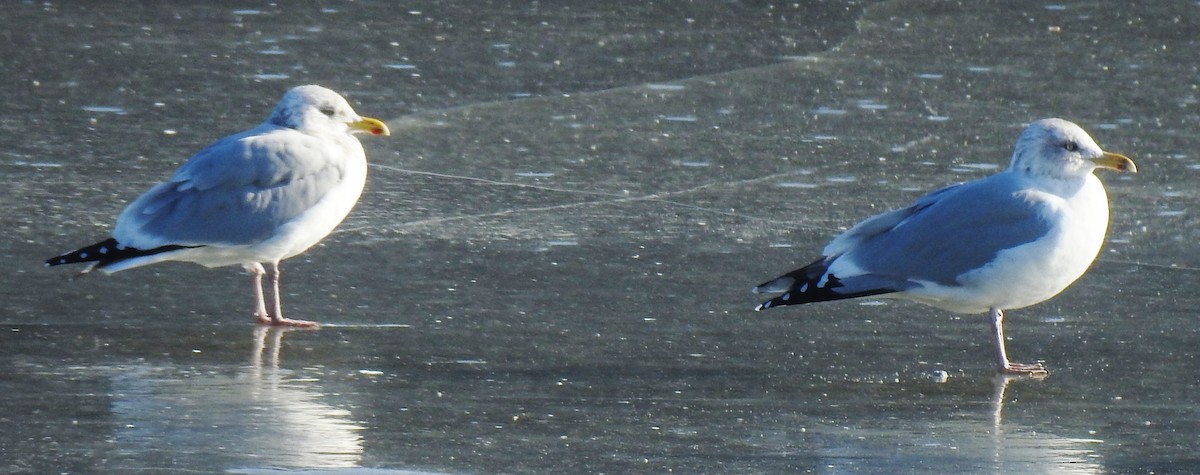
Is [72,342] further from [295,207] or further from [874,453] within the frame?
[874,453]

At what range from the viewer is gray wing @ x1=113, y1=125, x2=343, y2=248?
20.4 ft

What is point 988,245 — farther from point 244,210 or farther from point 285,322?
point 244,210

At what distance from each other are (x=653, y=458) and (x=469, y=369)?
3.61ft

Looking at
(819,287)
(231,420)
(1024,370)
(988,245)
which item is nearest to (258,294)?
(231,420)

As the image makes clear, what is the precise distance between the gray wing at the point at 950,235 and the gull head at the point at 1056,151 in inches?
4.2

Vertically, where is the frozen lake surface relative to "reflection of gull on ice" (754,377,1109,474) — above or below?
below

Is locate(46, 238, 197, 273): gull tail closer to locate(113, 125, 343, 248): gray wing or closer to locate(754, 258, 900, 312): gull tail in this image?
locate(113, 125, 343, 248): gray wing

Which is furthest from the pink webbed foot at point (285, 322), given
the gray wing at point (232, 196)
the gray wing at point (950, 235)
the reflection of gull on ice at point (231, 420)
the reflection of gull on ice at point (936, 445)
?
the reflection of gull on ice at point (936, 445)

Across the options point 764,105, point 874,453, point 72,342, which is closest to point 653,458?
point 874,453

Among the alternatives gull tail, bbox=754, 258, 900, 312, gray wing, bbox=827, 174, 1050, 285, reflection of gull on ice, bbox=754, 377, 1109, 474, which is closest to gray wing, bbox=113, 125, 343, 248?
gull tail, bbox=754, 258, 900, 312

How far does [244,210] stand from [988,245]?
251cm

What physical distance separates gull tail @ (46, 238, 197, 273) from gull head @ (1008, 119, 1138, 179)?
2.91 meters

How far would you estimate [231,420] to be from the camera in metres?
4.67

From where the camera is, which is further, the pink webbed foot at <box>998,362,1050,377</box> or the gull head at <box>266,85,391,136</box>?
the gull head at <box>266,85,391,136</box>
